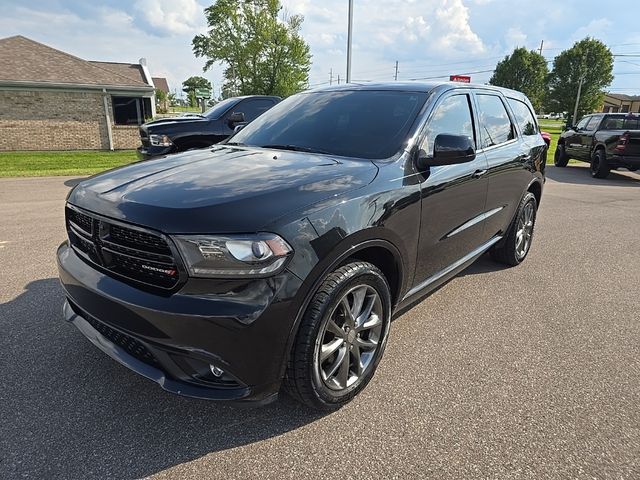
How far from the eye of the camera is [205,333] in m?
1.93

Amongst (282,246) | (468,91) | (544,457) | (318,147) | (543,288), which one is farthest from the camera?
(543,288)

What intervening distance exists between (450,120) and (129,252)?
2491 mm

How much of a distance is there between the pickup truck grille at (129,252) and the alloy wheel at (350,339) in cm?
82

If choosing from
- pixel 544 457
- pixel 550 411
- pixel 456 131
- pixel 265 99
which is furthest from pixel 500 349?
pixel 265 99

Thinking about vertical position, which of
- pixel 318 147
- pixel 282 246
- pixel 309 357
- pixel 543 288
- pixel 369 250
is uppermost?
pixel 318 147

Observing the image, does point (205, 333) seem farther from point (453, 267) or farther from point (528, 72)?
point (528, 72)

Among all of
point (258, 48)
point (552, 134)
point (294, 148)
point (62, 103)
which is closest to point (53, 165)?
point (62, 103)

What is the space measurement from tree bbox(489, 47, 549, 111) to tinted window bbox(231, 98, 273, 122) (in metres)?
51.7

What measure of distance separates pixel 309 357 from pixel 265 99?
858cm

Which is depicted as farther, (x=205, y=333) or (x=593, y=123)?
(x=593, y=123)

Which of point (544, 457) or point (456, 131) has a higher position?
point (456, 131)

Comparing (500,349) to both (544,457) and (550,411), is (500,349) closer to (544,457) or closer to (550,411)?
(550,411)

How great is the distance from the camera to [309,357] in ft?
7.18

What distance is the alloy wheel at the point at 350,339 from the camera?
7.84 ft
